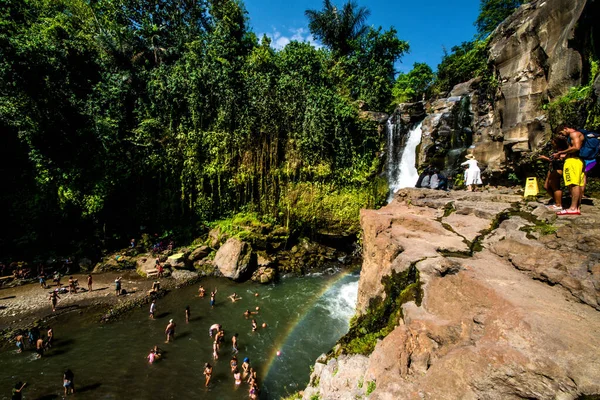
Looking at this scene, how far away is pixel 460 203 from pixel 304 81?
19.6 m

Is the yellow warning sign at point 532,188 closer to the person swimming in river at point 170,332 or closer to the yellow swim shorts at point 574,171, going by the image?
the yellow swim shorts at point 574,171

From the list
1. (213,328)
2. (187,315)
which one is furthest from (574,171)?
(187,315)

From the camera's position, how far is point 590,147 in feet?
18.0

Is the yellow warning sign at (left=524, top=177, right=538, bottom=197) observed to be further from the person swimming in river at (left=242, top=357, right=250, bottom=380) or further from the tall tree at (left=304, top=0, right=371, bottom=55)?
the tall tree at (left=304, top=0, right=371, bottom=55)

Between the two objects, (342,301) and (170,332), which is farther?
(342,301)

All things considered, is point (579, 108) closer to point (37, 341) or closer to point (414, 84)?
point (37, 341)

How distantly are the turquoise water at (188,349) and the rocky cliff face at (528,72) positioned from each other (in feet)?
38.8

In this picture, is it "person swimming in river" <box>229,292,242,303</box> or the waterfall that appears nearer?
"person swimming in river" <box>229,292,242,303</box>

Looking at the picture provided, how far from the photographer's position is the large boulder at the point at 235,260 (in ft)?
60.1

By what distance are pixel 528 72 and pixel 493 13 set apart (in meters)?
24.7

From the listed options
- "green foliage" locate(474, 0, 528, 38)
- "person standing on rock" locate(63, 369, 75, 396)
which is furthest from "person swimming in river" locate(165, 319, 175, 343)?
"green foliage" locate(474, 0, 528, 38)

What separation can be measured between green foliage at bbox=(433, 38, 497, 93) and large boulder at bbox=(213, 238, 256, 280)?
944 inches

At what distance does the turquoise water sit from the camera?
990 cm

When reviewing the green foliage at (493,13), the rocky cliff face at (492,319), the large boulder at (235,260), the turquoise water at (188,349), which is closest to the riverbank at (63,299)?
the turquoise water at (188,349)
